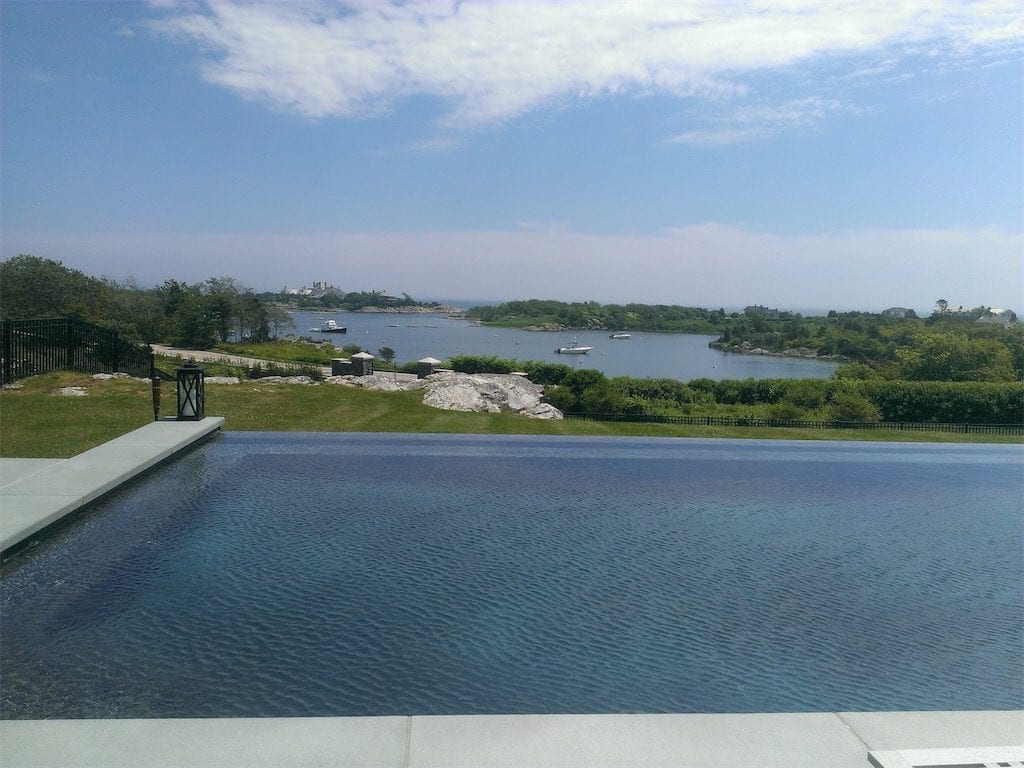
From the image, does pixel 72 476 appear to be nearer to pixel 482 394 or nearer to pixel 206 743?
pixel 206 743

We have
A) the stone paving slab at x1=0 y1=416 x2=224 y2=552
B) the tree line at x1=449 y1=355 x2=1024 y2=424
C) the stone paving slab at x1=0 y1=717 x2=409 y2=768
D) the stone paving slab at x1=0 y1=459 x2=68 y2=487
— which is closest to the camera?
the stone paving slab at x1=0 y1=717 x2=409 y2=768

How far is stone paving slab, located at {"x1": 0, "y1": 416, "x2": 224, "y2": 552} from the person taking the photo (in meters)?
6.21

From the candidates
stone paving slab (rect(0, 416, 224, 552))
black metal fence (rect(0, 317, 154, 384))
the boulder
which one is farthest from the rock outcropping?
stone paving slab (rect(0, 416, 224, 552))

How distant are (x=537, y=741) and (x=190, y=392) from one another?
30.5 ft

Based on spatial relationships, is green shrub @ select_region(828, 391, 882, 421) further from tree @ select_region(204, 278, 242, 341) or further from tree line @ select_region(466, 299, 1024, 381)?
tree @ select_region(204, 278, 242, 341)

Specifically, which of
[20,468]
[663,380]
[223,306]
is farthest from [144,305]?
[20,468]

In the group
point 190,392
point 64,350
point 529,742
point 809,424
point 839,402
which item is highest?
point 64,350

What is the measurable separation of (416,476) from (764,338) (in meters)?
60.9

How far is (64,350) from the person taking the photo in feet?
53.3

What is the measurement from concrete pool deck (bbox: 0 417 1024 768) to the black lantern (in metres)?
8.19

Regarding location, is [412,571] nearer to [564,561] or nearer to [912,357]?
[564,561]

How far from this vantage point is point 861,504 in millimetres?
8461

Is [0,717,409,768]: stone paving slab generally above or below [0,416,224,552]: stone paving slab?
below

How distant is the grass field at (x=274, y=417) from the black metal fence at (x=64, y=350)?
0.46 m
